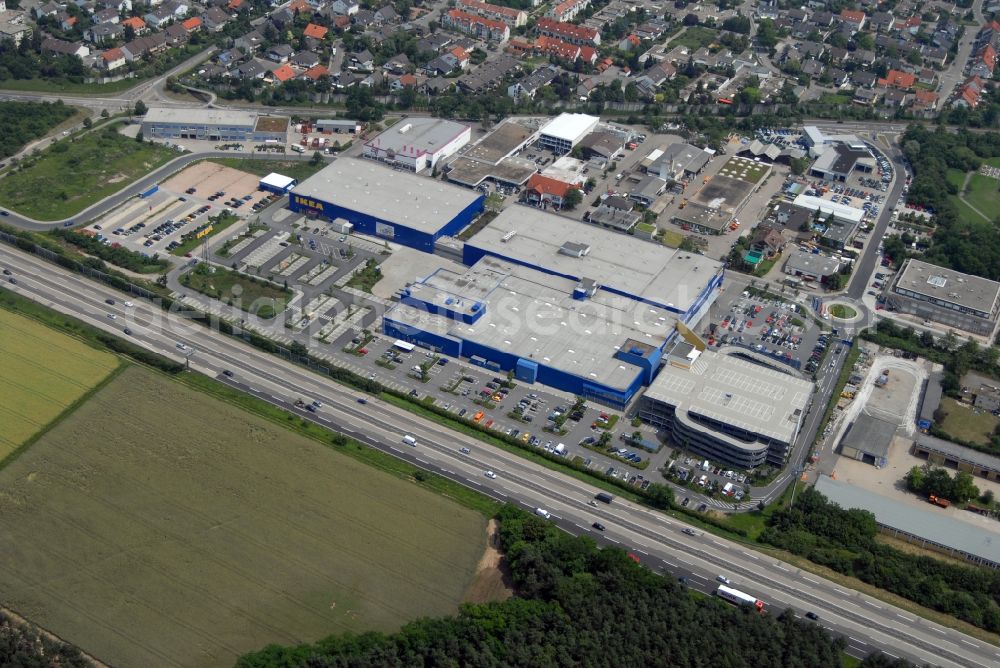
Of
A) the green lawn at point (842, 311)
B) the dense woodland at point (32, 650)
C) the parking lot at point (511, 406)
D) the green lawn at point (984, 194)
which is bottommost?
the parking lot at point (511, 406)

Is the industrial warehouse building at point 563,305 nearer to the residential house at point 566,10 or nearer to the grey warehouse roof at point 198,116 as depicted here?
the grey warehouse roof at point 198,116

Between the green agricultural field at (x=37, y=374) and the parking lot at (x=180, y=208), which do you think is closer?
the green agricultural field at (x=37, y=374)

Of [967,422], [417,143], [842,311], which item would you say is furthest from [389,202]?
[967,422]

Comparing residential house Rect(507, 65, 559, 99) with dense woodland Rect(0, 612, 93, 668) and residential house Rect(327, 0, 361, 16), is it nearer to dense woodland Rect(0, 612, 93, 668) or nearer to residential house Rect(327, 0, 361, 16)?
residential house Rect(327, 0, 361, 16)

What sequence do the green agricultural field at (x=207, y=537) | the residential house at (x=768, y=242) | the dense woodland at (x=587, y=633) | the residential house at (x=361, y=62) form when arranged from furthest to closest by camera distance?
the residential house at (x=361, y=62) → the residential house at (x=768, y=242) → the green agricultural field at (x=207, y=537) → the dense woodland at (x=587, y=633)

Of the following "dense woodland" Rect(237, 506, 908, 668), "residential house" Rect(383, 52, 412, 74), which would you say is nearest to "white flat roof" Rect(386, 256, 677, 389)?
"dense woodland" Rect(237, 506, 908, 668)

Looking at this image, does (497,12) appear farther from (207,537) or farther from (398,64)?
(207,537)

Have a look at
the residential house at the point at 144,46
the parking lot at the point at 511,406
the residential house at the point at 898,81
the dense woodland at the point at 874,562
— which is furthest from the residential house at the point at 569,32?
the dense woodland at the point at 874,562
